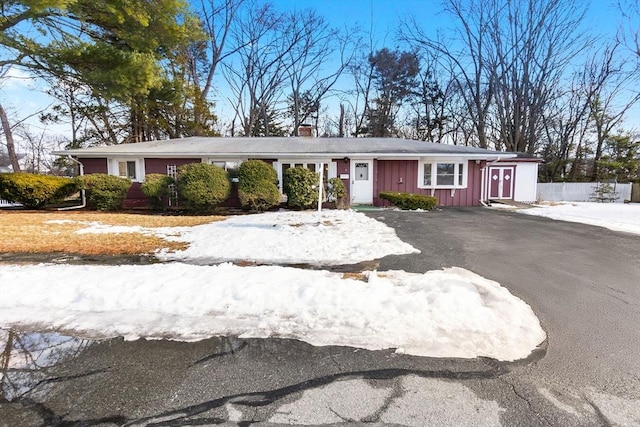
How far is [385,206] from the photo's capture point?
1349 centimetres

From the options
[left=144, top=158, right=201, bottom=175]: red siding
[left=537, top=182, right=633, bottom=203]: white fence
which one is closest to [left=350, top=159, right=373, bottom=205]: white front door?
[left=144, top=158, right=201, bottom=175]: red siding

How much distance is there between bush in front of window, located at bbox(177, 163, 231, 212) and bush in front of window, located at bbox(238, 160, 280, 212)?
69cm

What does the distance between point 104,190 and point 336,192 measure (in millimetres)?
8385

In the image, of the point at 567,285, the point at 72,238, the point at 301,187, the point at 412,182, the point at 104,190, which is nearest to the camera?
the point at 567,285

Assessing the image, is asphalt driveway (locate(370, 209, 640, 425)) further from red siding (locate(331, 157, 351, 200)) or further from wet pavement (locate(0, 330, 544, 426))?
red siding (locate(331, 157, 351, 200))

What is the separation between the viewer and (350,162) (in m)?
13.8

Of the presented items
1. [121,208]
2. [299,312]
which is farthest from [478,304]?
[121,208]

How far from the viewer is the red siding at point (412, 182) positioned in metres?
14.2

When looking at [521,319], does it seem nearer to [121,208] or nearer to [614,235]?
[614,235]

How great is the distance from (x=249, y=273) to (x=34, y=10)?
9329 mm

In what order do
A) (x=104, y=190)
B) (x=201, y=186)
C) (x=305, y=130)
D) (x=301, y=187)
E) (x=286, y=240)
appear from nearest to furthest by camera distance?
1. (x=286, y=240)
2. (x=201, y=186)
3. (x=301, y=187)
4. (x=104, y=190)
5. (x=305, y=130)

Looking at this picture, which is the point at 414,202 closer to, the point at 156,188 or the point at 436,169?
the point at 436,169

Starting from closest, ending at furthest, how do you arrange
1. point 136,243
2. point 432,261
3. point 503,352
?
point 503,352, point 432,261, point 136,243

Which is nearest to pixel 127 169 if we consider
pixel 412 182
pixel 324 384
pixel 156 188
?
pixel 156 188
